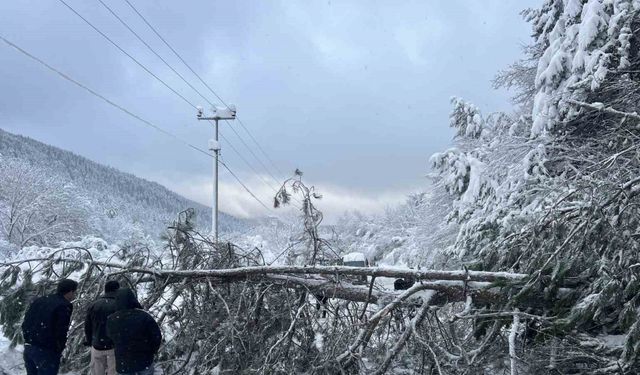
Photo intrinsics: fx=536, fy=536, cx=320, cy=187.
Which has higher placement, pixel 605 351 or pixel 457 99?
pixel 457 99

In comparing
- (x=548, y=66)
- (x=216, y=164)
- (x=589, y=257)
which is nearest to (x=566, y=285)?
(x=589, y=257)

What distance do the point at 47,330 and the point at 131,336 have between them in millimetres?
1128

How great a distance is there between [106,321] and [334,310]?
224 cm

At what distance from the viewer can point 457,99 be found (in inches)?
603

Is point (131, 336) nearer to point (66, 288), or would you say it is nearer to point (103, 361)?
point (103, 361)

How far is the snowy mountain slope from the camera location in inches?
2154

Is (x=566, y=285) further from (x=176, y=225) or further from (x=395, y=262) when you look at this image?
(x=395, y=262)

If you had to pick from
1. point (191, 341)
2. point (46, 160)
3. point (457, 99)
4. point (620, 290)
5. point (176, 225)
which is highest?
point (46, 160)

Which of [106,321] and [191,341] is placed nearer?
[106,321]

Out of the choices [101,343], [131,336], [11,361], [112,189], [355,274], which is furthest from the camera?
[112,189]

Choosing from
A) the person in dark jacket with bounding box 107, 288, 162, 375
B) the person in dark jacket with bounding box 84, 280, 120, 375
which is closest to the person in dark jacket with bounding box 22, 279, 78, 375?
the person in dark jacket with bounding box 84, 280, 120, 375

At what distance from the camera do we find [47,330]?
490 centimetres

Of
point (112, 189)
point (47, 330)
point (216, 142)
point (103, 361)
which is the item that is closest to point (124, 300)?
point (103, 361)

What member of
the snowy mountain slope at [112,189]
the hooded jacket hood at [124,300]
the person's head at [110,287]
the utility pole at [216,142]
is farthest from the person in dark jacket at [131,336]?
the snowy mountain slope at [112,189]
